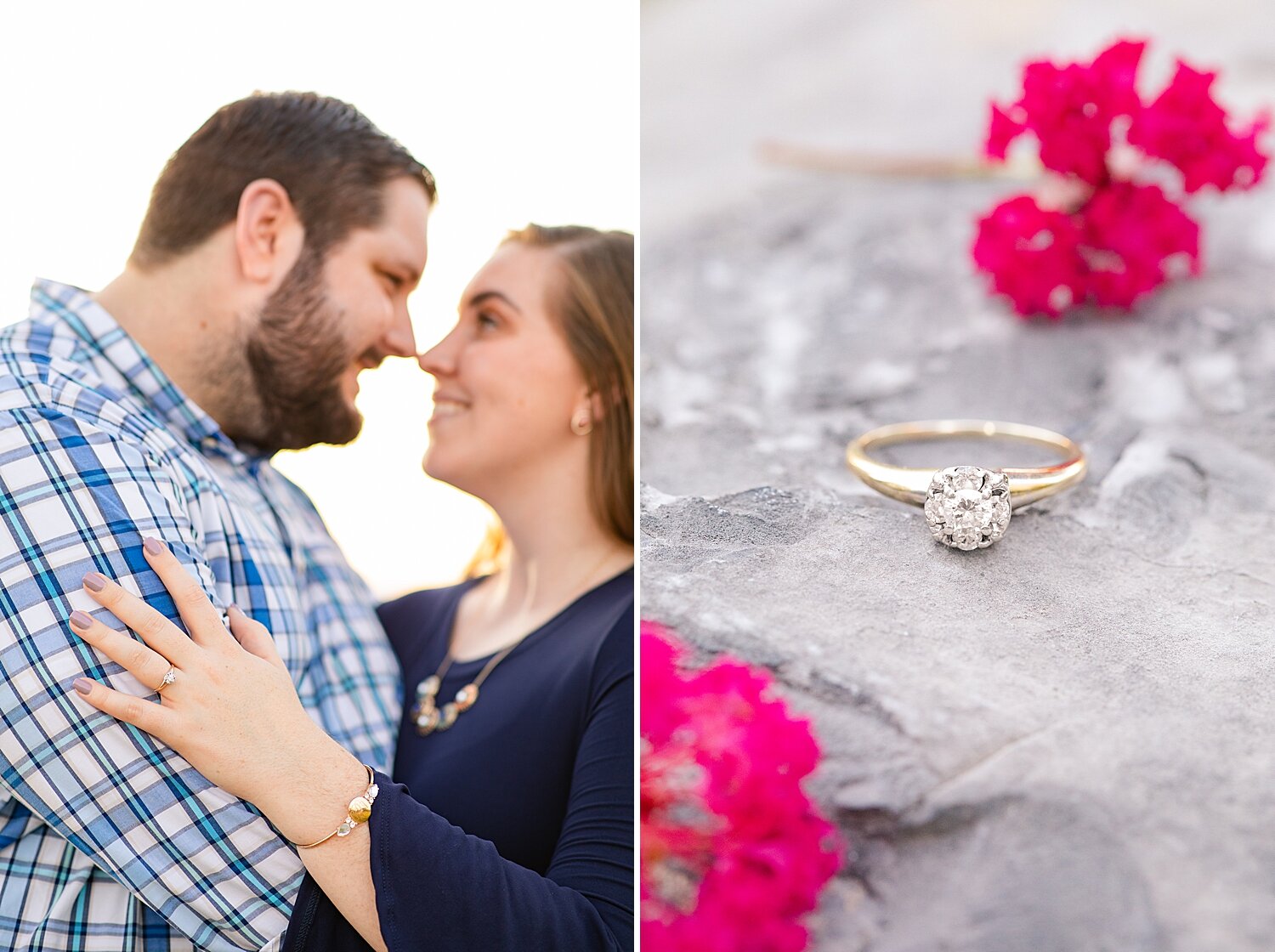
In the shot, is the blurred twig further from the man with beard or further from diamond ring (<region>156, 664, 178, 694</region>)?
diamond ring (<region>156, 664, 178, 694</region>)

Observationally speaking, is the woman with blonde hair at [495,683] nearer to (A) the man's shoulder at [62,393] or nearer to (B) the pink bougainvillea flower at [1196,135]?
(A) the man's shoulder at [62,393]

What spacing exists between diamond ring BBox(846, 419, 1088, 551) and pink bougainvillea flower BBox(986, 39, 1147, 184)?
488 mm

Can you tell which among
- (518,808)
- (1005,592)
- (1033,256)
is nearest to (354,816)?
(518,808)

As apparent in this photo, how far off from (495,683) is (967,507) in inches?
24.3

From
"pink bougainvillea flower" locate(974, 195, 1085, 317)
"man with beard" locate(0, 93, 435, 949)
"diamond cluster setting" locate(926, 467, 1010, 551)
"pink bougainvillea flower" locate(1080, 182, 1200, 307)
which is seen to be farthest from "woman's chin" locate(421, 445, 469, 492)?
"pink bougainvillea flower" locate(1080, 182, 1200, 307)

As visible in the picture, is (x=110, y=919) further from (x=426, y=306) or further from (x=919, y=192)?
(x=919, y=192)

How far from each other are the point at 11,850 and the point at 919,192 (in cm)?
181

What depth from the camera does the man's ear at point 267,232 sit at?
1349mm

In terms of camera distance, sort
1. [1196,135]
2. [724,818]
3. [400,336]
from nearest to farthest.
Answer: [724,818], [400,336], [1196,135]

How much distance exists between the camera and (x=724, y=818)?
87cm

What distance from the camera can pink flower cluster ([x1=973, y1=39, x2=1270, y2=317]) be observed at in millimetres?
1650

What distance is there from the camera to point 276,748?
98cm

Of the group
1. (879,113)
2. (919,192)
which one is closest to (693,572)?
(919,192)

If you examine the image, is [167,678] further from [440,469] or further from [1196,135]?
[1196,135]
